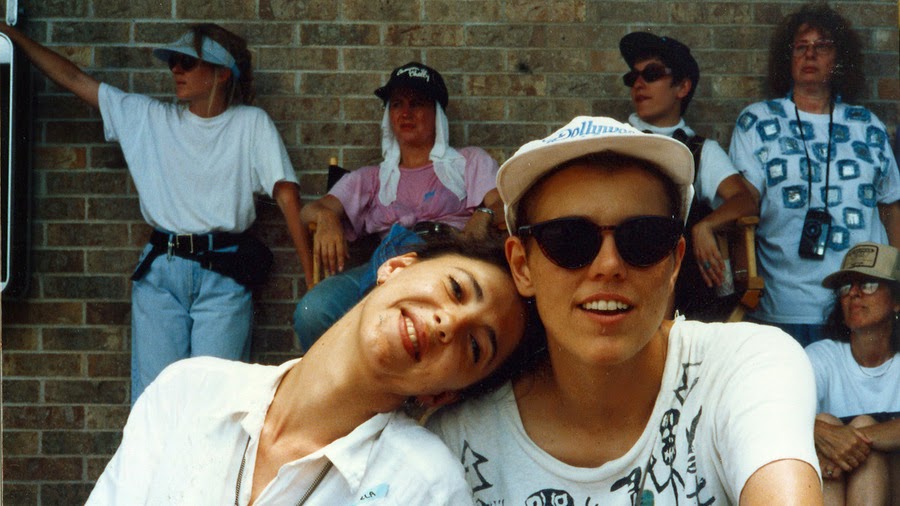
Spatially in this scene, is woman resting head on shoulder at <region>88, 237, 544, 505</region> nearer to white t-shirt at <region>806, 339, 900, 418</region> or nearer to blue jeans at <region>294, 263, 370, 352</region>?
blue jeans at <region>294, 263, 370, 352</region>

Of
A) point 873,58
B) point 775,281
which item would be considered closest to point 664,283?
point 775,281

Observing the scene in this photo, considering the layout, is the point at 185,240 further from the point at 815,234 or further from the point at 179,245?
the point at 815,234

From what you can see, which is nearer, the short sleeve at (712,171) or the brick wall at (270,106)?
the short sleeve at (712,171)

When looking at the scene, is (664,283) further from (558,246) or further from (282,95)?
(282,95)

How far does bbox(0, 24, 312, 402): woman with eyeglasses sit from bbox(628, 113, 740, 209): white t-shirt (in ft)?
5.47

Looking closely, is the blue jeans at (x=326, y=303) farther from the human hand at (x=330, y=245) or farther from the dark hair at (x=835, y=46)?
the dark hair at (x=835, y=46)

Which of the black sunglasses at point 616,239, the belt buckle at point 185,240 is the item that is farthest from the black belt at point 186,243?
the black sunglasses at point 616,239

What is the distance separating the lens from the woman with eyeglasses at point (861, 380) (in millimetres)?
3875

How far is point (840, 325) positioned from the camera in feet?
13.7

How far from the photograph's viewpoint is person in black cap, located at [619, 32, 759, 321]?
4.16 m

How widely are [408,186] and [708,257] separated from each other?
1282 mm

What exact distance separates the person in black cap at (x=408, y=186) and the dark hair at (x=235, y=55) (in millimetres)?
586

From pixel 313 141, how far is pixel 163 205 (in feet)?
2.47

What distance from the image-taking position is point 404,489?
210cm
